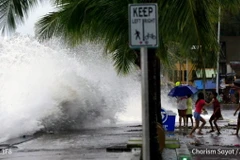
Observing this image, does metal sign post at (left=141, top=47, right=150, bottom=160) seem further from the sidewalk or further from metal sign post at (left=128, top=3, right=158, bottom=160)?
the sidewalk

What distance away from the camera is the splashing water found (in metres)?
18.7

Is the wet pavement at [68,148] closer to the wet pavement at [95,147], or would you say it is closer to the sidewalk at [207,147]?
the wet pavement at [95,147]

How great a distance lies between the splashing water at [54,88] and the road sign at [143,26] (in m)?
11.6

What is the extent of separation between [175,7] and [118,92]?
58.6ft

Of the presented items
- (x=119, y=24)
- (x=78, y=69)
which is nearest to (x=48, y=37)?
(x=119, y=24)

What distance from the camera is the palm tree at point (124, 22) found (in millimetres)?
7453

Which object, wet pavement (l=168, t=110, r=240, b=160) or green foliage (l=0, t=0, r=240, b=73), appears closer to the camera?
green foliage (l=0, t=0, r=240, b=73)

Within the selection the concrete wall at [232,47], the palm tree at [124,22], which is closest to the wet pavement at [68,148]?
the palm tree at [124,22]

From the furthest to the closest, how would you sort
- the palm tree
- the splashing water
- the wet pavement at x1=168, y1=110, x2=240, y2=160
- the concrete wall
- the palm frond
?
the concrete wall
the splashing water
the wet pavement at x1=168, y1=110, x2=240, y2=160
the palm frond
the palm tree

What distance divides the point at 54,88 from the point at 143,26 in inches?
589

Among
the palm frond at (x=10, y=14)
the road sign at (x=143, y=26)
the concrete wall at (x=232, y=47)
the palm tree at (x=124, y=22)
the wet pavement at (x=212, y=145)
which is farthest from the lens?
the concrete wall at (x=232, y=47)

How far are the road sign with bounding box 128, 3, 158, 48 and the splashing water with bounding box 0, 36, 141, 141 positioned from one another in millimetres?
11589

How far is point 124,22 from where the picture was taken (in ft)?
27.9

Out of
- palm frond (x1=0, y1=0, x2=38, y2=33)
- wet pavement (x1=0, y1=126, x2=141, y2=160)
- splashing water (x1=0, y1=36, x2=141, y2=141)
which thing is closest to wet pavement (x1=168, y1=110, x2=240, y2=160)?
wet pavement (x1=0, y1=126, x2=141, y2=160)
